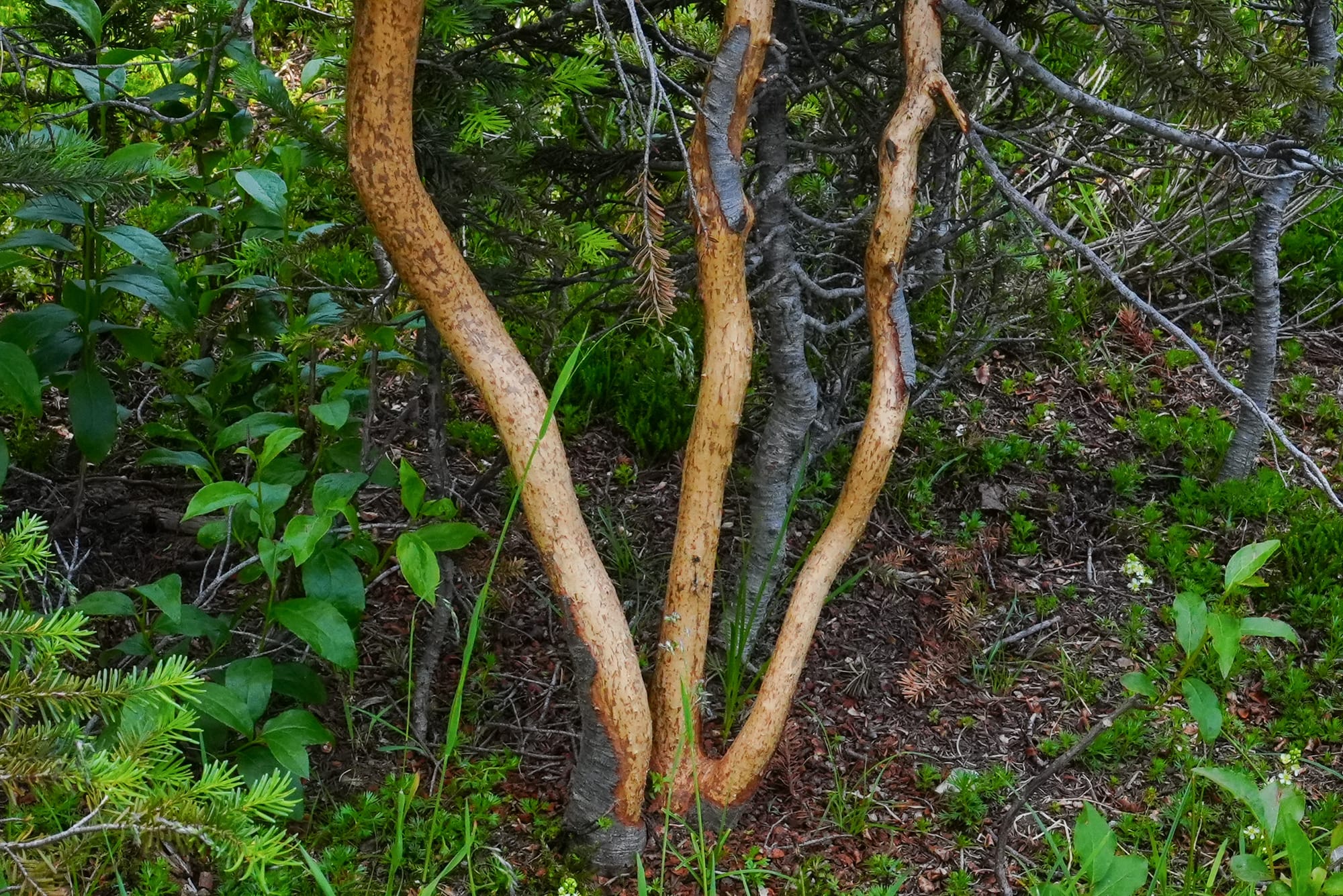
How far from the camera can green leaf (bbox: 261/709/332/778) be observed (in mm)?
2186

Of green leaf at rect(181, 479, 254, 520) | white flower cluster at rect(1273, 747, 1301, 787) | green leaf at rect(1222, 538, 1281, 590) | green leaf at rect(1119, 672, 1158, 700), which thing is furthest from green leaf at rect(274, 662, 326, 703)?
white flower cluster at rect(1273, 747, 1301, 787)

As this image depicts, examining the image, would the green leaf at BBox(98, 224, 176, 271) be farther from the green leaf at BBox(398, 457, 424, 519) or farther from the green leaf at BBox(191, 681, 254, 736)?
the green leaf at BBox(191, 681, 254, 736)

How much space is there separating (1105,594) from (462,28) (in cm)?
271

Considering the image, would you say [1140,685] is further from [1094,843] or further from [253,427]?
[253,427]

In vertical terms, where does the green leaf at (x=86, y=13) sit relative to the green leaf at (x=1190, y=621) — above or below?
above

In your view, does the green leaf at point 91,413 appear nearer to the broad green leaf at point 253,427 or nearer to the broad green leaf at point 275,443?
the broad green leaf at point 253,427

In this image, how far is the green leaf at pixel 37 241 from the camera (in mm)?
2391

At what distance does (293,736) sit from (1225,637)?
2.00 m

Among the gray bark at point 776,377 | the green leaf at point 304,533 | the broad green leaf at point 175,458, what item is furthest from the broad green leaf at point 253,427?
the gray bark at point 776,377

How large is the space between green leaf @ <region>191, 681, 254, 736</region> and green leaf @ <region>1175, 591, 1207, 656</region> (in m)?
1.98

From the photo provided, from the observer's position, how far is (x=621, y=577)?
3240mm

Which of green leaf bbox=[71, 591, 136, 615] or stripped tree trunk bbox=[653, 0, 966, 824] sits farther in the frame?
stripped tree trunk bbox=[653, 0, 966, 824]

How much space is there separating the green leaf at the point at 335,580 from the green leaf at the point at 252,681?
0.62 ft

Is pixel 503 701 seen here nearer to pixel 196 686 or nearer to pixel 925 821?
pixel 925 821
